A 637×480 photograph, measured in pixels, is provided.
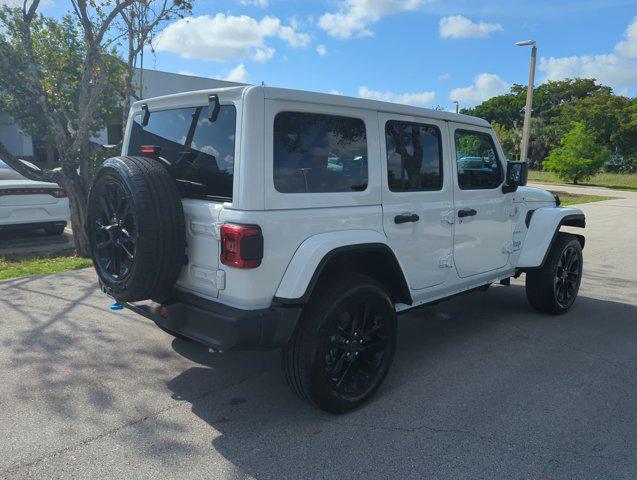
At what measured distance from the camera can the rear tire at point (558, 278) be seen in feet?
16.9

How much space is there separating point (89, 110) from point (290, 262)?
5429 millimetres

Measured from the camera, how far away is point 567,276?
17.8 feet

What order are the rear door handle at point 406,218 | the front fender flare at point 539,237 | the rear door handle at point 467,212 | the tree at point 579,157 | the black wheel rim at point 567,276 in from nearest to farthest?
the rear door handle at point 406,218
the rear door handle at point 467,212
the front fender flare at point 539,237
the black wheel rim at point 567,276
the tree at point 579,157

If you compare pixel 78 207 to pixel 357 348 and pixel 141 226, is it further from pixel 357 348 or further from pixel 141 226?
pixel 357 348

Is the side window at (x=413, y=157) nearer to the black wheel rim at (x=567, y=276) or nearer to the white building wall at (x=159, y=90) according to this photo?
the black wheel rim at (x=567, y=276)

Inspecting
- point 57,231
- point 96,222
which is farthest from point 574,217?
point 57,231

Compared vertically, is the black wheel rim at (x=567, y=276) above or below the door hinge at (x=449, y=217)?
below

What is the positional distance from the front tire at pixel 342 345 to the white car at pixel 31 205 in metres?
6.66

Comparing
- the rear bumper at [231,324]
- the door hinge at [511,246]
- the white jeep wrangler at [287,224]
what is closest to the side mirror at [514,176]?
the door hinge at [511,246]

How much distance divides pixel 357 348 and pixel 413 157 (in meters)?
1.45

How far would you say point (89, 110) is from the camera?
7.15m

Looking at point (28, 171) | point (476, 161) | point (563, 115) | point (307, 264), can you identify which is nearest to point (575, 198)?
point (476, 161)

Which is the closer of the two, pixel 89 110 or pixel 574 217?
Result: pixel 574 217

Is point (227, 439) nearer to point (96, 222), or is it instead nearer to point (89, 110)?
point (96, 222)
